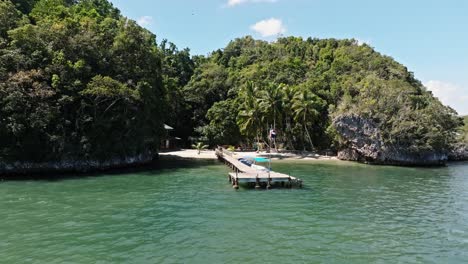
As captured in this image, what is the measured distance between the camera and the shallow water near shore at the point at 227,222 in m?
14.6

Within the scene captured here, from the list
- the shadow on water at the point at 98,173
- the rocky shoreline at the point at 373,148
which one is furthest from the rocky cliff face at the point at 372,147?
the shadow on water at the point at 98,173

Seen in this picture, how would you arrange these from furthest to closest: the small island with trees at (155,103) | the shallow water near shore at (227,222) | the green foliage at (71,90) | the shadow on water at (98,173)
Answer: the small island with trees at (155,103) → the green foliage at (71,90) → the shadow on water at (98,173) → the shallow water near shore at (227,222)

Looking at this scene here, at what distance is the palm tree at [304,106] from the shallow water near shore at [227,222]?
26.1 meters

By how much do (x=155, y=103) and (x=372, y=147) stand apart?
2881 centimetres

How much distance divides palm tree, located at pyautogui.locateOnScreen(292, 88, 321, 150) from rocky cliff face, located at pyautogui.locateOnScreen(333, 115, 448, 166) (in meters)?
5.48

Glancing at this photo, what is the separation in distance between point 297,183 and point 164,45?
241 feet

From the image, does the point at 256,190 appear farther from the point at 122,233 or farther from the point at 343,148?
the point at 343,148

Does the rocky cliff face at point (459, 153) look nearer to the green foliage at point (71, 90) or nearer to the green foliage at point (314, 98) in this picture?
the green foliage at point (314, 98)

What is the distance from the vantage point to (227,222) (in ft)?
62.9

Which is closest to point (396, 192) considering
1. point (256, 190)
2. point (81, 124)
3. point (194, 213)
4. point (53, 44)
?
point (256, 190)

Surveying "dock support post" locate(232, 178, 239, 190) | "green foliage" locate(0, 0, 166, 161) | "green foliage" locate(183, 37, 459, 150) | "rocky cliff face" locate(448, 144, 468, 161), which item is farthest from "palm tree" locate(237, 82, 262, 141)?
"rocky cliff face" locate(448, 144, 468, 161)

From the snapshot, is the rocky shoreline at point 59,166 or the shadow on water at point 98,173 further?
the rocky shoreline at point 59,166

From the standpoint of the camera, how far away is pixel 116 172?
1522 inches

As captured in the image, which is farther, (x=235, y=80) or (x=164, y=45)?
(x=164, y=45)
